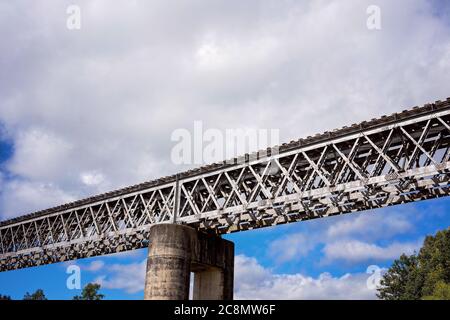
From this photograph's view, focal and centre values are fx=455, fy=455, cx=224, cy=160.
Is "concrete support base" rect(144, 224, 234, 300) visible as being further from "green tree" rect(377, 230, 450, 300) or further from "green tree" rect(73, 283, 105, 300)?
"green tree" rect(73, 283, 105, 300)

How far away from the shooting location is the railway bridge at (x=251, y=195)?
64.2 ft

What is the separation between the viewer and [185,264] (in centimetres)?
2455

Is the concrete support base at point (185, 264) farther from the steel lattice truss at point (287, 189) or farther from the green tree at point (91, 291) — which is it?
the green tree at point (91, 291)

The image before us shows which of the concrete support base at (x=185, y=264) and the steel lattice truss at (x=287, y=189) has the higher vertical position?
the steel lattice truss at (x=287, y=189)

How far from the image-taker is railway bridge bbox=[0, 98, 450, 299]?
770 inches

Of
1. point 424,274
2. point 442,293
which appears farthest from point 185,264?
point 424,274

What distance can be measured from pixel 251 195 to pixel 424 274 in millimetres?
62646

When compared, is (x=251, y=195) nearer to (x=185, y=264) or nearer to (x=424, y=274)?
(x=185, y=264)

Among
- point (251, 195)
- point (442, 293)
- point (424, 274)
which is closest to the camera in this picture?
point (251, 195)

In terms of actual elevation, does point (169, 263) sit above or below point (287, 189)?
below

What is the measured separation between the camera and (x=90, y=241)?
103ft

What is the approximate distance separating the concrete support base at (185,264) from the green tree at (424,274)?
1573 inches

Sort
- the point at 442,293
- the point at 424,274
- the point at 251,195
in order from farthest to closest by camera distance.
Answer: the point at 424,274
the point at 442,293
the point at 251,195

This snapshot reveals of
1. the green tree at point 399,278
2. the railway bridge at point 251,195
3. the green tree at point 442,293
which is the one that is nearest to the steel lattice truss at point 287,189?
the railway bridge at point 251,195
